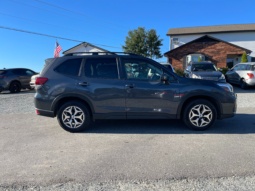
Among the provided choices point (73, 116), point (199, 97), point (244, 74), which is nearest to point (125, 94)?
point (73, 116)

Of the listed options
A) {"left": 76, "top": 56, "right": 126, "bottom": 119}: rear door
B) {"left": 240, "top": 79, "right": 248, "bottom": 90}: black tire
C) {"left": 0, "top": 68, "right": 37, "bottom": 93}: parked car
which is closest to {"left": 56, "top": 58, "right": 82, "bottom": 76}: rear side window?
{"left": 76, "top": 56, "right": 126, "bottom": 119}: rear door

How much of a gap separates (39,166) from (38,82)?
226 centimetres

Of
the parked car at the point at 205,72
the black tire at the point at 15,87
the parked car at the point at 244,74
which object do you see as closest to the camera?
the parked car at the point at 205,72

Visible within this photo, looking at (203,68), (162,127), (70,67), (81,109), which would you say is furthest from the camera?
(203,68)

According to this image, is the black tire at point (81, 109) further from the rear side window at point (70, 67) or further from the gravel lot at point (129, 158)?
the rear side window at point (70, 67)

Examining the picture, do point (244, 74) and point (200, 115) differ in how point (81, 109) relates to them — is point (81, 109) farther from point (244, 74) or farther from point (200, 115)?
point (244, 74)

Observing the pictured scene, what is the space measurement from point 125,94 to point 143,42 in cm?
3604

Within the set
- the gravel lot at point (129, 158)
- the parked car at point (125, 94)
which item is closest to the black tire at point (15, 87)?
the gravel lot at point (129, 158)

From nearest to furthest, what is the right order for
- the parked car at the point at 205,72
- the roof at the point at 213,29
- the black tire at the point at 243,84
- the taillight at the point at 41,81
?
1. the taillight at the point at 41,81
2. the parked car at the point at 205,72
3. the black tire at the point at 243,84
4. the roof at the point at 213,29

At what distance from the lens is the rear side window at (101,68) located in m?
4.85

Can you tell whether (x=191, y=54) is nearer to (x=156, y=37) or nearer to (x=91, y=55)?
(x=156, y=37)

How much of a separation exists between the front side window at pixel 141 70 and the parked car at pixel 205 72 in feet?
21.9

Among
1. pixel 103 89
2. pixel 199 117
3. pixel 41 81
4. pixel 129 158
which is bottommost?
pixel 129 158

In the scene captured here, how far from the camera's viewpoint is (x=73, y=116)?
4859 millimetres
